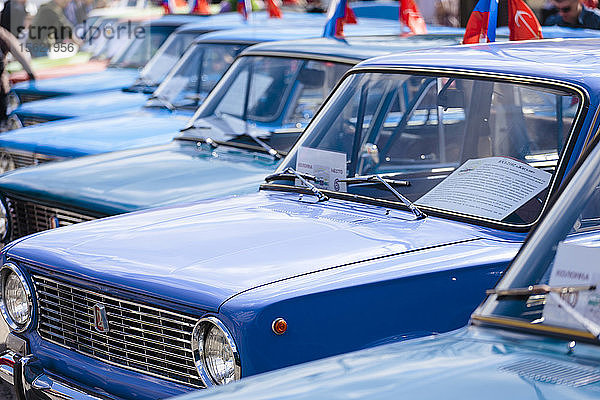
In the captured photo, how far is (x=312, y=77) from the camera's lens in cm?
613

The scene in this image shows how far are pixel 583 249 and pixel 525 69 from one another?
5.24 ft

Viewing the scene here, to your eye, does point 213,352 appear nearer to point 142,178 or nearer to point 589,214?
point 589,214

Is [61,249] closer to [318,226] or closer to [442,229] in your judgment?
[318,226]

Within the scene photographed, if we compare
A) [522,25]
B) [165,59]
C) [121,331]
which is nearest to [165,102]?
[165,59]

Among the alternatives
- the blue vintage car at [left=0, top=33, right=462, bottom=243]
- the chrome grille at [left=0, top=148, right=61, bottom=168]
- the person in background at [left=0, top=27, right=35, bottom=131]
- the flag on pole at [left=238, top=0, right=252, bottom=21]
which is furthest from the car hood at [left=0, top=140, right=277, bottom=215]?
the person in background at [left=0, top=27, right=35, bottom=131]

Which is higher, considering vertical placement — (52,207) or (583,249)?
(583,249)

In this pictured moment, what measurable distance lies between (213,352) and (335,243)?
58 cm

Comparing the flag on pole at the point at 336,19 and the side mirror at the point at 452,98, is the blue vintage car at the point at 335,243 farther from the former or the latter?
the flag on pole at the point at 336,19

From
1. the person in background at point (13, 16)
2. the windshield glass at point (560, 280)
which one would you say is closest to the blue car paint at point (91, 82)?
the person in background at point (13, 16)

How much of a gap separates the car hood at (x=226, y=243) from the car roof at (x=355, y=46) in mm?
1864

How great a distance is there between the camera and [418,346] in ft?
7.82

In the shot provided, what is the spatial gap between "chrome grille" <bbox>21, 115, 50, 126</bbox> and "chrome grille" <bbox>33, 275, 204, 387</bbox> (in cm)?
589

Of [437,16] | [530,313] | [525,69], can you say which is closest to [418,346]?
[530,313]

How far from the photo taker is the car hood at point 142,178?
511 cm
